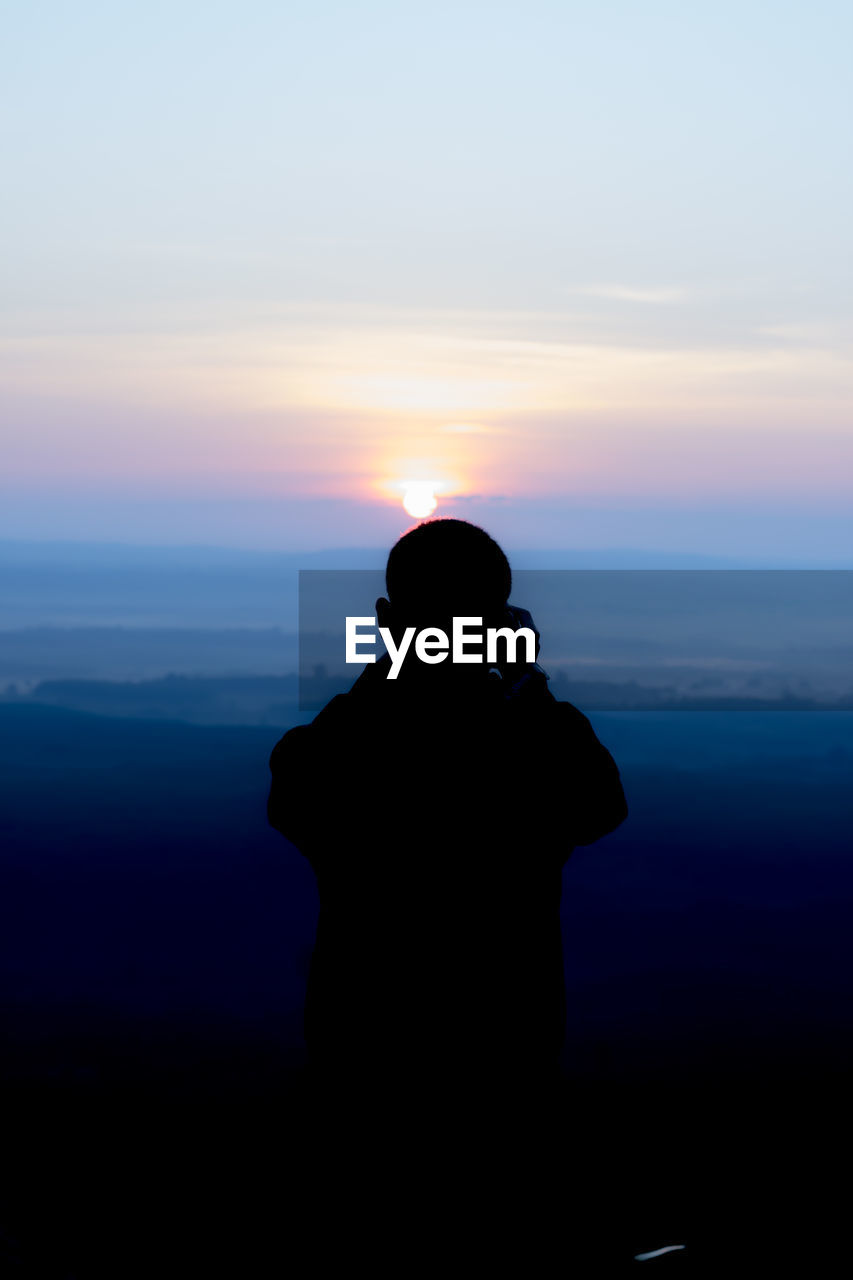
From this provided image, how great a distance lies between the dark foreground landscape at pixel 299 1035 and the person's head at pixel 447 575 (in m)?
0.92

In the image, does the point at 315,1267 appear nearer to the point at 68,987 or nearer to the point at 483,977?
the point at 483,977

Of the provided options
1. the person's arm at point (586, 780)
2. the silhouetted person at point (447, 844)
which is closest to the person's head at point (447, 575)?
the silhouetted person at point (447, 844)

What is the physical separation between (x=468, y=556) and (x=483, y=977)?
751mm

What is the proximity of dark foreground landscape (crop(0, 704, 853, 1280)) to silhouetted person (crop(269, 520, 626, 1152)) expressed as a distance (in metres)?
0.17

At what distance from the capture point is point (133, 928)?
79250 millimetres

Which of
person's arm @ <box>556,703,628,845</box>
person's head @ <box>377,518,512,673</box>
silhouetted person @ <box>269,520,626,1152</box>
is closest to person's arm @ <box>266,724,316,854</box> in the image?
silhouetted person @ <box>269,520,626,1152</box>

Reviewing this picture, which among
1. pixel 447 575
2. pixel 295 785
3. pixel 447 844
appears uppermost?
pixel 447 575

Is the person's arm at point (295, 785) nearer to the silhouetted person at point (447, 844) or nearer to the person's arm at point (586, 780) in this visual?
the silhouetted person at point (447, 844)

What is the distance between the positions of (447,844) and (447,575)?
1.57ft

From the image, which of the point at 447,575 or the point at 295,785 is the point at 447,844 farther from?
the point at 447,575

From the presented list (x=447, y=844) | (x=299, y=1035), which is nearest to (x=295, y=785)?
(x=447, y=844)

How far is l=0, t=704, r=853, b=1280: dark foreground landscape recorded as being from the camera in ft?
7.94

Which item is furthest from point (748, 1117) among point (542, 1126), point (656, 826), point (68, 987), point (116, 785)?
point (116, 785)

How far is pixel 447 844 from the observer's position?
220 centimetres
